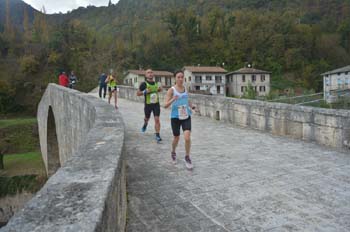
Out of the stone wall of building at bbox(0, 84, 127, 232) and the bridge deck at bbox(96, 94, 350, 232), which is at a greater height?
the stone wall of building at bbox(0, 84, 127, 232)

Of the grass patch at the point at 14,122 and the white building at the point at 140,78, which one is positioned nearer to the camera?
the grass patch at the point at 14,122

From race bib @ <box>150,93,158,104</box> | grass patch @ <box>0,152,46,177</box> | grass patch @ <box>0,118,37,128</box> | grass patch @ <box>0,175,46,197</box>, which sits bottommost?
grass patch @ <box>0,175,46,197</box>

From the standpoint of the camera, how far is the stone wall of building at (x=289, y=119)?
626 centimetres

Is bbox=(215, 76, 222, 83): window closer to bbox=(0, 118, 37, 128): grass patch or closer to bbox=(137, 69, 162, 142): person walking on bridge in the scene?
bbox=(0, 118, 37, 128): grass patch

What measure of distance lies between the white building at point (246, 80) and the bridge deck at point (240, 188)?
47.2 meters

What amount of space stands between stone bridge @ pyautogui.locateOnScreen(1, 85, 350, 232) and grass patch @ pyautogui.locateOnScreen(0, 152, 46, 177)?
22388 mm

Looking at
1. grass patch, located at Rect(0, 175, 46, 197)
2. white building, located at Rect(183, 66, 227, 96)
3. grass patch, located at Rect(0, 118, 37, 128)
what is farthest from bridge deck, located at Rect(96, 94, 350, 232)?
white building, located at Rect(183, 66, 227, 96)

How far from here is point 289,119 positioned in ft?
24.8

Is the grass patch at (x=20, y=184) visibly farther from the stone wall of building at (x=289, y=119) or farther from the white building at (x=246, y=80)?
the white building at (x=246, y=80)

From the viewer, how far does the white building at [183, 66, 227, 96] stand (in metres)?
50.8

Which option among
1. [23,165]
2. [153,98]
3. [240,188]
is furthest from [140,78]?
[240,188]

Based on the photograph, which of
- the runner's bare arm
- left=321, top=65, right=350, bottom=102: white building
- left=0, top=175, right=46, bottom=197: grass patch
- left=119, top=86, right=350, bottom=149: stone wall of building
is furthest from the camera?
left=321, top=65, right=350, bottom=102: white building

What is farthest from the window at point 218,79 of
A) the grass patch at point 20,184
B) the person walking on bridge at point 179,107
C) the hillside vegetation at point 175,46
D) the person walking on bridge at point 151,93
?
the person walking on bridge at point 179,107

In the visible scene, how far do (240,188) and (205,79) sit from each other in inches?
1895
